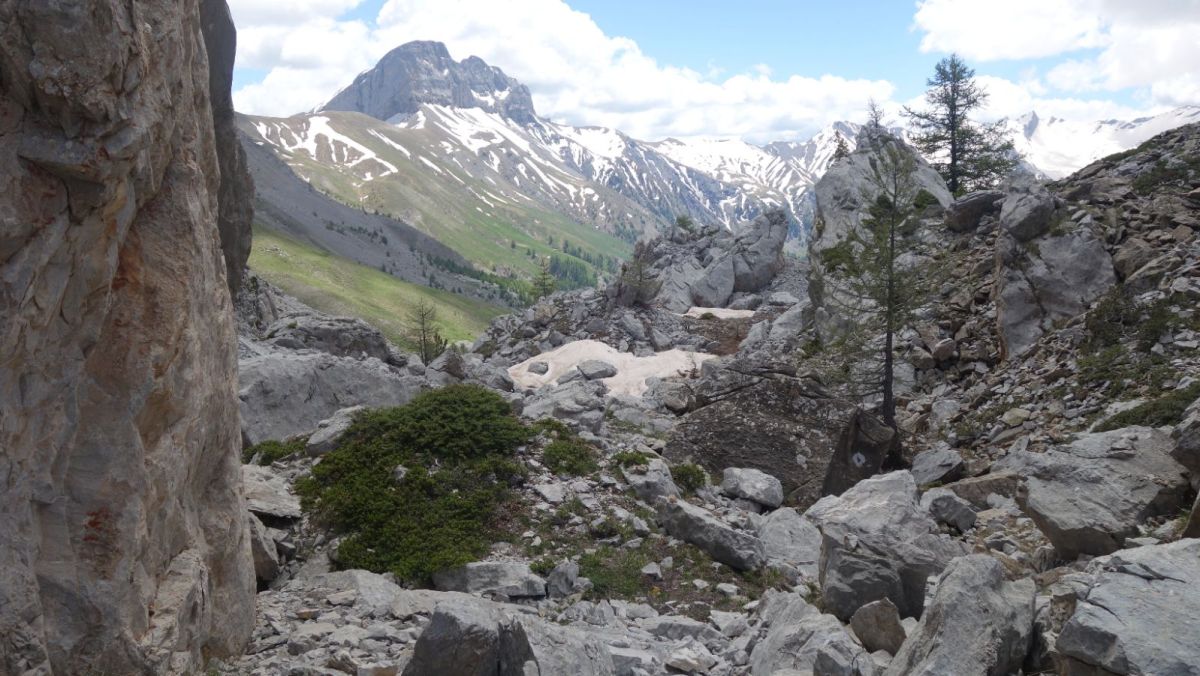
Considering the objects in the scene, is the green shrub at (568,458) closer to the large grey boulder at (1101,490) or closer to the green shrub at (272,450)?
the green shrub at (272,450)

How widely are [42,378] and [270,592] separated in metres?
7.01

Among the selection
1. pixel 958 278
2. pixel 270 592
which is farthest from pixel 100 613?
pixel 958 278

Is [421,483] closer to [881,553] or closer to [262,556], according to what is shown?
[262,556]

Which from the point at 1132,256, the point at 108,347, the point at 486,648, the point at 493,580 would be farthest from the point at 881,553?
the point at 1132,256

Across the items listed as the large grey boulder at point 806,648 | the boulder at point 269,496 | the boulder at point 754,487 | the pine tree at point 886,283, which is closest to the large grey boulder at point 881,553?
the large grey boulder at point 806,648

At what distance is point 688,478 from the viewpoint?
2006cm

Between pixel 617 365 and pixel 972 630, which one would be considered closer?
pixel 972 630

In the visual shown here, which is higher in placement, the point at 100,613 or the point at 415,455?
the point at 100,613

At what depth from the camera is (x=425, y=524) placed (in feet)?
52.5

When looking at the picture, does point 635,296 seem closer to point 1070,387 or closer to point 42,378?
point 1070,387

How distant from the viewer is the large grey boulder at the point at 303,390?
78.1ft

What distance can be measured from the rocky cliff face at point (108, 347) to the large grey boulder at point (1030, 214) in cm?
2948

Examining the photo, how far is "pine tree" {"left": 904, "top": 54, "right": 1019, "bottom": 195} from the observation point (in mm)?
54594

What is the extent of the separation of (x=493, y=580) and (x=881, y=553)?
6.56m
